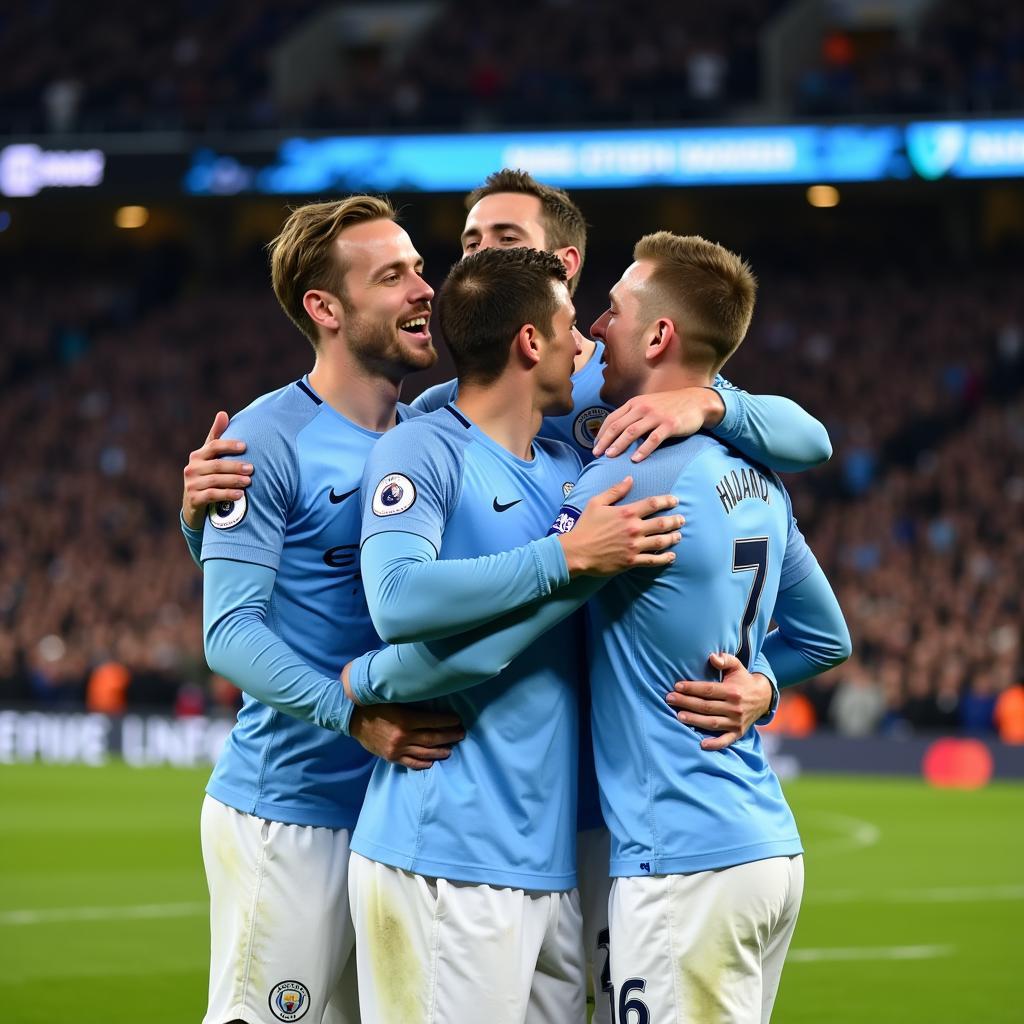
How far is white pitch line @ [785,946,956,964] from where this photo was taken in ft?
34.1

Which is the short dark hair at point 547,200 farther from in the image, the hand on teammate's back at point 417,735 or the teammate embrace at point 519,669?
the hand on teammate's back at point 417,735

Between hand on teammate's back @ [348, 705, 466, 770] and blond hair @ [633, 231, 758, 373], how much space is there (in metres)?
1.05

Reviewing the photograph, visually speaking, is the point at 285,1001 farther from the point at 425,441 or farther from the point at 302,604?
the point at 425,441

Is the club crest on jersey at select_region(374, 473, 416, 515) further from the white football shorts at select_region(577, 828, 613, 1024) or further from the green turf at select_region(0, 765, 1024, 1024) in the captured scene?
the green turf at select_region(0, 765, 1024, 1024)

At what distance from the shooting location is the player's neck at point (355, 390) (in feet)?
15.7

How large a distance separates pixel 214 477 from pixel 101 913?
805 centimetres

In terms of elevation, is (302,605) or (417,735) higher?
(302,605)

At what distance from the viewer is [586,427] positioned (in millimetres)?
4891

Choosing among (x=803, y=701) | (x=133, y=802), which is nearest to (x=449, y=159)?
(x=803, y=701)

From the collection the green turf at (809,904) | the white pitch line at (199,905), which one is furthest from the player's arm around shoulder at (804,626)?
the white pitch line at (199,905)

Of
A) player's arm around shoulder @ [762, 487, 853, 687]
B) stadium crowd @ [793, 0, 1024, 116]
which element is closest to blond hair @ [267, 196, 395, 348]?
player's arm around shoulder @ [762, 487, 853, 687]

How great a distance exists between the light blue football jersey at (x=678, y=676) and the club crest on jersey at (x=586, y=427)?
2.45 feet

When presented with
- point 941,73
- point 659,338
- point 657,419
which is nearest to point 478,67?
point 941,73

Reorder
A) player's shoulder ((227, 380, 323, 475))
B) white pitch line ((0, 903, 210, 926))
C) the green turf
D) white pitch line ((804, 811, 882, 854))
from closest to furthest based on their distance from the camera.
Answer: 1. player's shoulder ((227, 380, 323, 475))
2. the green turf
3. white pitch line ((0, 903, 210, 926))
4. white pitch line ((804, 811, 882, 854))
